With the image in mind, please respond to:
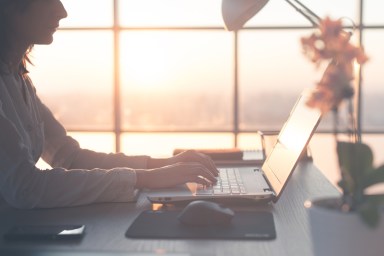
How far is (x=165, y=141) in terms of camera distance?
4.35 metres

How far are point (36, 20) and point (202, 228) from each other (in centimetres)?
93

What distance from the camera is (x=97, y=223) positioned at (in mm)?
1166

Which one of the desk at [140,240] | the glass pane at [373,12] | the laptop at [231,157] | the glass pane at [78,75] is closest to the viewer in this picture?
the desk at [140,240]

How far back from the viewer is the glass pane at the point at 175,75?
4.15 metres

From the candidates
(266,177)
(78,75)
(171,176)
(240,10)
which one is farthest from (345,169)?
(78,75)

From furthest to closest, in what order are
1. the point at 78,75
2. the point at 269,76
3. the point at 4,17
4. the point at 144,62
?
the point at 78,75
the point at 269,76
the point at 144,62
the point at 4,17

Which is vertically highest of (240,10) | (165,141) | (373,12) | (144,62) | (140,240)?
(373,12)

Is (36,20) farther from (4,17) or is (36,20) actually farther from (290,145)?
(290,145)

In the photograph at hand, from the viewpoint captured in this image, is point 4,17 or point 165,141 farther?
point 165,141

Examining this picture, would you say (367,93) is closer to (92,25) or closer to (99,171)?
(92,25)

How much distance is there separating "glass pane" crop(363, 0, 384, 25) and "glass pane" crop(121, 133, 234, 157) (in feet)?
4.09

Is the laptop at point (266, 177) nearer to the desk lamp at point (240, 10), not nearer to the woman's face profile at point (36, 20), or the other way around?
the desk lamp at point (240, 10)

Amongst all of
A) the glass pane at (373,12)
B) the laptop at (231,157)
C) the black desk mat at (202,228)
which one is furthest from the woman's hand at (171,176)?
the glass pane at (373,12)

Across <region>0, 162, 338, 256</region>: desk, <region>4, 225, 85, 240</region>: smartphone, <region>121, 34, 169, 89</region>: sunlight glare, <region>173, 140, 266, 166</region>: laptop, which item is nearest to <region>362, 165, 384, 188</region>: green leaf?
<region>0, 162, 338, 256</region>: desk
